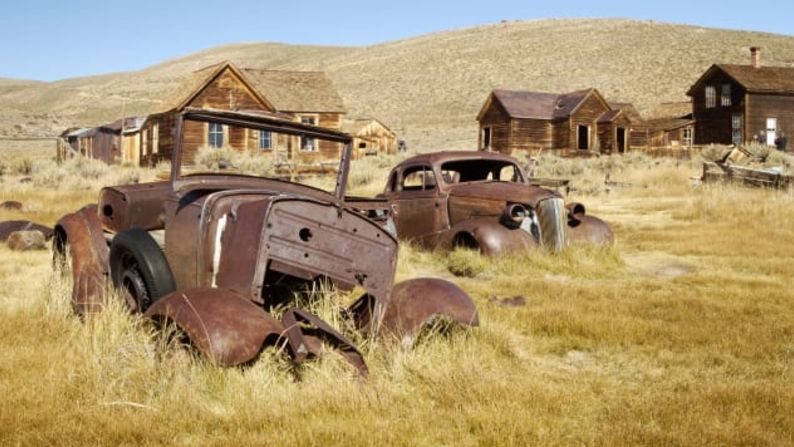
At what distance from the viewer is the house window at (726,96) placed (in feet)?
149

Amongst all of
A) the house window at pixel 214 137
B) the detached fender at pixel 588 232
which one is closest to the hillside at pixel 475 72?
the house window at pixel 214 137

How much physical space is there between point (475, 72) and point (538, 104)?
43.0 meters

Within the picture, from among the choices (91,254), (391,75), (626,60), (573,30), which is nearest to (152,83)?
(391,75)

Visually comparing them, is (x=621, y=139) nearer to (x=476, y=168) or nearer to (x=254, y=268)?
(x=476, y=168)

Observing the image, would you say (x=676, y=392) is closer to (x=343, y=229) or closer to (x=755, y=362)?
(x=755, y=362)

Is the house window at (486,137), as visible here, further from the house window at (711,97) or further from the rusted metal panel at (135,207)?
the rusted metal panel at (135,207)

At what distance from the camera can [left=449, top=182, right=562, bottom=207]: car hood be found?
10.2m

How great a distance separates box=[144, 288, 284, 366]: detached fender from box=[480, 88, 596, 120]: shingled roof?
38919 millimetres

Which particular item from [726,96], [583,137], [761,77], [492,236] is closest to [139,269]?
[492,236]

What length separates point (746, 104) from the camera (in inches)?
1727

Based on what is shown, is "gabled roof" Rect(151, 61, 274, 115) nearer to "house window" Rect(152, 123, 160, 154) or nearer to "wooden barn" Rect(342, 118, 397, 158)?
"house window" Rect(152, 123, 160, 154)

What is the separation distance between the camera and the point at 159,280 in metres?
5.25

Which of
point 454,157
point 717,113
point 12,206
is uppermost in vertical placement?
point 717,113

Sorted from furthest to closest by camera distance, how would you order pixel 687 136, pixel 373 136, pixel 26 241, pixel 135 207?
pixel 687 136
pixel 373 136
pixel 26 241
pixel 135 207
